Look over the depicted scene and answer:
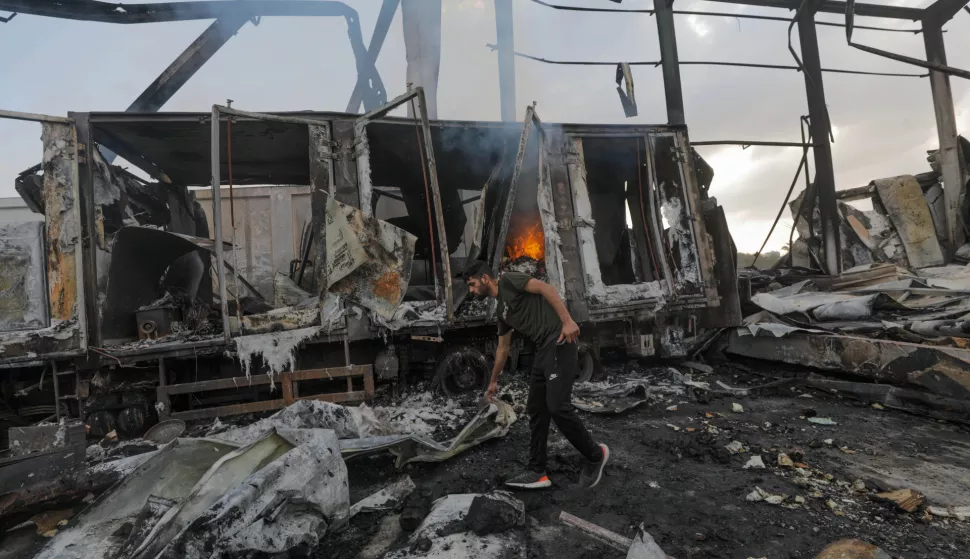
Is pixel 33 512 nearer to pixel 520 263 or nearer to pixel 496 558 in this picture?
pixel 496 558

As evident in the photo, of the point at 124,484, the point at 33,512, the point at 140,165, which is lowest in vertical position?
the point at 33,512

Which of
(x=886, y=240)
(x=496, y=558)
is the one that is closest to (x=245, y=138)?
(x=496, y=558)

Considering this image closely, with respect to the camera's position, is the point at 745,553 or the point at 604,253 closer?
the point at 745,553

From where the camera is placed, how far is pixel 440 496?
2.88 meters

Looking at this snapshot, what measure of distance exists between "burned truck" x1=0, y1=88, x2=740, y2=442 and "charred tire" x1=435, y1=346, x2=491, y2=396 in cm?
3

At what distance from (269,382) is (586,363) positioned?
3834 millimetres

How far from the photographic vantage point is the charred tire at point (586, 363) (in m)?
5.78

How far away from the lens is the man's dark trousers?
9.51 ft

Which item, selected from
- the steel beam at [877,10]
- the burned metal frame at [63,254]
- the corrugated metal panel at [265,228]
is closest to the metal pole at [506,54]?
the corrugated metal panel at [265,228]

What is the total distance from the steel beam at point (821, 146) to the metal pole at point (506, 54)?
5.73 m

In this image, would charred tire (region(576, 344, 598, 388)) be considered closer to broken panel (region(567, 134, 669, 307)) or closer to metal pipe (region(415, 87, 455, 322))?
broken panel (region(567, 134, 669, 307))

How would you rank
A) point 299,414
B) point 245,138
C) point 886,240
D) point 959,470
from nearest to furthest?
1. point 959,470
2. point 299,414
3. point 245,138
4. point 886,240

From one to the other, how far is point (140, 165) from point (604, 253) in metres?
7.46

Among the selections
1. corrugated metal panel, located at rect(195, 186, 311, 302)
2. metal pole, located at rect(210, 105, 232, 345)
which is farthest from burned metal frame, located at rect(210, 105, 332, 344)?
corrugated metal panel, located at rect(195, 186, 311, 302)
